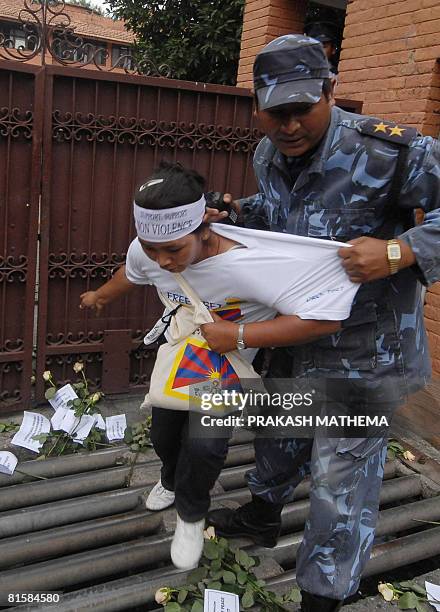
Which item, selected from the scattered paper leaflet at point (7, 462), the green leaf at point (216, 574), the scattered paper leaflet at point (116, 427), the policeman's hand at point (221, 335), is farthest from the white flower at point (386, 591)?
the scattered paper leaflet at point (7, 462)

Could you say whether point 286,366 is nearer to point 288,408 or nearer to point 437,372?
point 288,408

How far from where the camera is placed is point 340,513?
1749mm

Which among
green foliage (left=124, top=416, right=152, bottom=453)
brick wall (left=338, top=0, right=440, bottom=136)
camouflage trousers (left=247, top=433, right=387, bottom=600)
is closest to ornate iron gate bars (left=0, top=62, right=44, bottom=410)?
green foliage (left=124, top=416, right=152, bottom=453)

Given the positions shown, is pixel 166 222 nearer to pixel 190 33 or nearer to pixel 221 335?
pixel 221 335

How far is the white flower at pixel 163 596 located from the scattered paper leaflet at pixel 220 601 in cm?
13

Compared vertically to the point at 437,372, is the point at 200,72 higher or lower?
higher

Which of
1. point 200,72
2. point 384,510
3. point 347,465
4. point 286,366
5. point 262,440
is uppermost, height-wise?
point 200,72

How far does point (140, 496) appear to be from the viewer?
2.56 meters

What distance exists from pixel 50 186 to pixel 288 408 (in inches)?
78.1

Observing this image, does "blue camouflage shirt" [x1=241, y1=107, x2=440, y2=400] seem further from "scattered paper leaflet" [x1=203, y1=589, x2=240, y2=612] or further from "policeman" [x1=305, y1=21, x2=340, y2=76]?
"policeman" [x1=305, y1=21, x2=340, y2=76]

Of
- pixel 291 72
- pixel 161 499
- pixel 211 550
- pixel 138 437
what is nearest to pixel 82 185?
pixel 138 437

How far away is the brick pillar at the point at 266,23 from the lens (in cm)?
503

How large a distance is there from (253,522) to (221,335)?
37.3 inches

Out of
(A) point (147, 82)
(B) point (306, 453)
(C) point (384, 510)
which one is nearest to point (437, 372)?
(C) point (384, 510)
